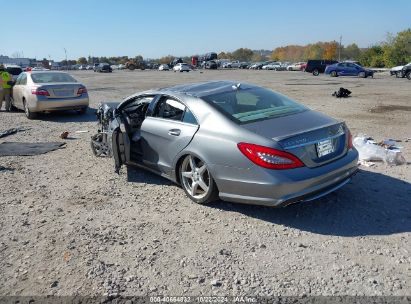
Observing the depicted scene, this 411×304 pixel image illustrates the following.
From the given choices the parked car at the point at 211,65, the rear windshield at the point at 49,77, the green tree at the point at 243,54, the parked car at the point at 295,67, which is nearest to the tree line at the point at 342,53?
the green tree at the point at 243,54

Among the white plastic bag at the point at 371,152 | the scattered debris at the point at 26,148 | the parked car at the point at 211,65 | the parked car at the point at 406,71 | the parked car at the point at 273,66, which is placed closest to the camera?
the white plastic bag at the point at 371,152

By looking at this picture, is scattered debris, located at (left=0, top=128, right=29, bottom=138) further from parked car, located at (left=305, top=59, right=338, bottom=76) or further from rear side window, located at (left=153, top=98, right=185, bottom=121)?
parked car, located at (left=305, top=59, right=338, bottom=76)

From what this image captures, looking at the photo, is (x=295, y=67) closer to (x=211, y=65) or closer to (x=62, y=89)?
(x=211, y=65)

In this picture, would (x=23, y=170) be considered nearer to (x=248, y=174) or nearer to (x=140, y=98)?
(x=140, y=98)

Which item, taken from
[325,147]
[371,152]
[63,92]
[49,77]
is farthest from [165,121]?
[49,77]

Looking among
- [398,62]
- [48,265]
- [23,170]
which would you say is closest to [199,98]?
[48,265]

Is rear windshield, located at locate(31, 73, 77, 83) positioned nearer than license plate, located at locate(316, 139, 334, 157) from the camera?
No

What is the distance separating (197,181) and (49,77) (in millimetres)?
8869

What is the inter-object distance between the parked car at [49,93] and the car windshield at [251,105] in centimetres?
766

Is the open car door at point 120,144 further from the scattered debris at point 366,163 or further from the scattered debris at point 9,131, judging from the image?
the scattered debris at point 9,131

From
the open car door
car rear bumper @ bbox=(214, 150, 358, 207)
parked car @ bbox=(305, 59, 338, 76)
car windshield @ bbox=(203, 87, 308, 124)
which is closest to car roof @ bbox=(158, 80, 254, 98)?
car windshield @ bbox=(203, 87, 308, 124)

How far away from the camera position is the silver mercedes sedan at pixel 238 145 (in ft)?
12.9

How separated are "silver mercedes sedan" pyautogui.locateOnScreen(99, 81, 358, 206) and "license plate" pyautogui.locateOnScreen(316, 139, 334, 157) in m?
0.01

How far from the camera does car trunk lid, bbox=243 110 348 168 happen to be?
398 centimetres
